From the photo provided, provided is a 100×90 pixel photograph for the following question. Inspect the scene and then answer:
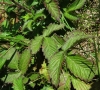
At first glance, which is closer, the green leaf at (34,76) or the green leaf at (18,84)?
the green leaf at (18,84)

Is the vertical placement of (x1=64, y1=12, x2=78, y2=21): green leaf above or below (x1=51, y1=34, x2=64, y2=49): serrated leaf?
above

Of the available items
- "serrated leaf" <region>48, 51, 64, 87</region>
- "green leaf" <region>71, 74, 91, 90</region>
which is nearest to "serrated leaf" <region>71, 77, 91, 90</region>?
"green leaf" <region>71, 74, 91, 90</region>

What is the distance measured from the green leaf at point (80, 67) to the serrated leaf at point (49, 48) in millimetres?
128

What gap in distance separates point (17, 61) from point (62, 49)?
386 mm

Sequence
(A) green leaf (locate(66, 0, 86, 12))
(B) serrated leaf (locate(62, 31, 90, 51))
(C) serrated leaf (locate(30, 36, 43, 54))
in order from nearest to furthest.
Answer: (B) serrated leaf (locate(62, 31, 90, 51))
(C) serrated leaf (locate(30, 36, 43, 54))
(A) green leaf (locate(66, 0, 86, 12))

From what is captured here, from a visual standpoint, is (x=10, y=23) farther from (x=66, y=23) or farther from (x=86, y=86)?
(x=86, y=86)

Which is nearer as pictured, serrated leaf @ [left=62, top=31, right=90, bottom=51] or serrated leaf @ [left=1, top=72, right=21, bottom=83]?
serrated leaf @ [left=62, top=31, right=90, bottom=51]

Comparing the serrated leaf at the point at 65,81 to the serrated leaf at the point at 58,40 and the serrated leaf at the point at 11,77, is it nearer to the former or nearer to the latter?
the serrated leaf at the point at 58,40

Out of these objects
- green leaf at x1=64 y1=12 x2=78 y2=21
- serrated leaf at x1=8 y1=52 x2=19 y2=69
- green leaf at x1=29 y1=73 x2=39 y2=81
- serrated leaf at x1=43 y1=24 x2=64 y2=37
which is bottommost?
green leaf at x1=29 y1=73 x2=39 y2=81

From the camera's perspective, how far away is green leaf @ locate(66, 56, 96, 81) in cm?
166

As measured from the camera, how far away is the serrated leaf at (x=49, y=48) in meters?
1.74

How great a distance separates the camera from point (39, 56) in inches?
77.9

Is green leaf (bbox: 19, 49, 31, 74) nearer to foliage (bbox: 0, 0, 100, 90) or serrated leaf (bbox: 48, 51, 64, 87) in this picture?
foliage (bbox: 0, 0, 100, 90)

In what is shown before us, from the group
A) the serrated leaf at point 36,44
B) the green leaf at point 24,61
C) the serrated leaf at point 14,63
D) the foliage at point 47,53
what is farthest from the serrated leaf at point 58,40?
the serrated leaf at point 14,63
